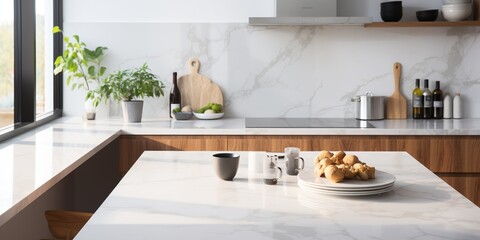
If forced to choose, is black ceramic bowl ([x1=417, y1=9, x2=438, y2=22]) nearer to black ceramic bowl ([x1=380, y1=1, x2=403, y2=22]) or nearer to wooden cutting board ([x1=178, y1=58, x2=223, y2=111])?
black ceramic bowl ([x1=380, y1=1, x2=403, y2=22])

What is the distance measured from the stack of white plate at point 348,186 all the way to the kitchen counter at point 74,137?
903mm

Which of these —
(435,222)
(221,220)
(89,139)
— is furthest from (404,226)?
(89,139)

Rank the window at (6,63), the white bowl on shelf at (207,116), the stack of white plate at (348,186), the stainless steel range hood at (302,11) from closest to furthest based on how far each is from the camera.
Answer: the stack of white plate at (348,186) → the window at (6,63) → the stainless steel range hood at (302,11) → the white bowl on shelf at (207,116)

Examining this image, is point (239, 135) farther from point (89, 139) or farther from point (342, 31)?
point (342, 31)

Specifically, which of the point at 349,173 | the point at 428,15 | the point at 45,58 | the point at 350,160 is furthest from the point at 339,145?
the point at 45,58

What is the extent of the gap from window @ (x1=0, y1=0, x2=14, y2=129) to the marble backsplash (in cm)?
91

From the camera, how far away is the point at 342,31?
4.70 m

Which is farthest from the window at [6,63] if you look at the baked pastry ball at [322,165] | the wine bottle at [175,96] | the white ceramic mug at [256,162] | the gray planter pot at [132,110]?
the baked pastry ball at [322,165]

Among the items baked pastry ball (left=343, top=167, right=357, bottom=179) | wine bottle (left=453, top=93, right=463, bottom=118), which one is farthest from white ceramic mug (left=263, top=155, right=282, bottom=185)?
wine bottle (left=453, top=93, right=463, bottom=118)

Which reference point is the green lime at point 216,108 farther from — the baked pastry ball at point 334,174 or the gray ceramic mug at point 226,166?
the baked pastry ball at point 334,174

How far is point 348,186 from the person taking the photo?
6.75 feet

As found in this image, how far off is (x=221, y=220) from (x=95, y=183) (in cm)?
287

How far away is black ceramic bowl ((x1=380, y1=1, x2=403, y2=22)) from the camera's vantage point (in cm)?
447

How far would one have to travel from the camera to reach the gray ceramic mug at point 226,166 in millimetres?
2288
